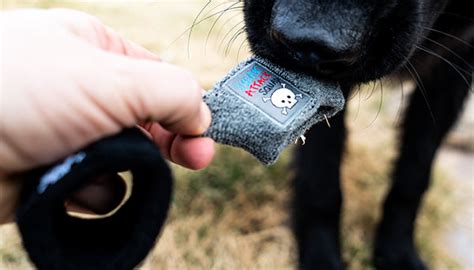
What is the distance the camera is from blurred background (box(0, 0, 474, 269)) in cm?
214

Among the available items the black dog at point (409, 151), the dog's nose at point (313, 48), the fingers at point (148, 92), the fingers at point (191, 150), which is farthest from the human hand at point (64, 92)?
the black dog at point (409, 151)

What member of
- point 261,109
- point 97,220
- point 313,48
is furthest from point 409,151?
point 97,220

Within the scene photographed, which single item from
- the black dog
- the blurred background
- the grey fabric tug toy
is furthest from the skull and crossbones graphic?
the blurred background

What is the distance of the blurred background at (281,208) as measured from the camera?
2.14 m

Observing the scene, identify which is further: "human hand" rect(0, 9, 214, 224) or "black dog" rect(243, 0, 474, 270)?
"black dog" rect(243, 0, 474, 270)

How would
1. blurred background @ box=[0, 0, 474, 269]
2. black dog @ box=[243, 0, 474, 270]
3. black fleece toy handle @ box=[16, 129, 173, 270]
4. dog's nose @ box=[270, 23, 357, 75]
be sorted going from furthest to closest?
blurred background @ box=[0, 0, 474, 269] → black dog @ box=[243, 0, 474, 270] → dog's nose @ box=[270, 23, 357, 75] → black fleece toy handle @ box=[16, 129, 173, 270]

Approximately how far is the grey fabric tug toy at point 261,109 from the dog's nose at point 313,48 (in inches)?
2.0

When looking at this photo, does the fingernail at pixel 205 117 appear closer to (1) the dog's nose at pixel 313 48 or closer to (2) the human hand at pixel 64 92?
(2) the human hand at pixel 64 92

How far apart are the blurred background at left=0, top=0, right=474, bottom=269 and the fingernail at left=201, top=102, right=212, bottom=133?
2.64 feet

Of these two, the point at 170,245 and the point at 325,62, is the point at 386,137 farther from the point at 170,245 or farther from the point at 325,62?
the point at 325,62

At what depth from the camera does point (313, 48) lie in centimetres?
116

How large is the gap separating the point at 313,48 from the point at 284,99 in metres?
0.13

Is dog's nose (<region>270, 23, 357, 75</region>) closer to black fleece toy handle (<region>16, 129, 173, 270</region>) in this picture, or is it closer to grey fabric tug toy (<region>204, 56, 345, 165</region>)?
grey fabric tug toy (<region>204, 56, 345, 165</region>)

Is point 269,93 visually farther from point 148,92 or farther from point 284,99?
point 148,92
